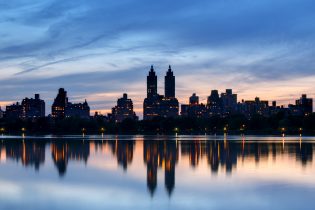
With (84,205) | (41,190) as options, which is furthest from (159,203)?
(41,190)

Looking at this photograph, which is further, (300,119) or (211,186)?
(300,119)

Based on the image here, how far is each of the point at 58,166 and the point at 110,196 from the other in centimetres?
1644

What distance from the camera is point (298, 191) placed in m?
25.0

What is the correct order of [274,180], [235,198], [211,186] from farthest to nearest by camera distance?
[274,180]
[211,186]
[235,198]

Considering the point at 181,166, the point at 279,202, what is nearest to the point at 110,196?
the point at 279,202

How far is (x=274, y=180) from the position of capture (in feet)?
96.8

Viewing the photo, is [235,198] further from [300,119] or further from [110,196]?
[300,119]

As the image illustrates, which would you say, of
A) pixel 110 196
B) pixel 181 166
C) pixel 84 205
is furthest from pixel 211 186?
pixel 181 166

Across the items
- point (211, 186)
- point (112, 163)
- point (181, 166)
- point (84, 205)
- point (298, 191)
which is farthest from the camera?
point (112, 163)

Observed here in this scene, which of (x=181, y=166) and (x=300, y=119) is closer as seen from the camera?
(x=181, y=166)

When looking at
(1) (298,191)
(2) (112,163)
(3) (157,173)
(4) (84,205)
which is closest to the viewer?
(4) (84,205)

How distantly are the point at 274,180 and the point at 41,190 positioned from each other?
12.2 m

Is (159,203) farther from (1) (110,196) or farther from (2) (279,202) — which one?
(2) (279,202)

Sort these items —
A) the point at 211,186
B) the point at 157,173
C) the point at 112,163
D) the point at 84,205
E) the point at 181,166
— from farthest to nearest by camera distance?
the point at 112,163 → the point at 181,166 → the point at 157,173 → the point at 211,186 → the point at 84,205
